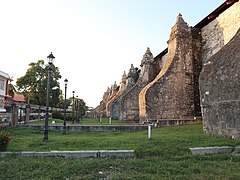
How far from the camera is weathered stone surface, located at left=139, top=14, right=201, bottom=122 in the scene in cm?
1209

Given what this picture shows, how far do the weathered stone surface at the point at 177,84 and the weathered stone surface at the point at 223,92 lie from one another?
15.1 ft

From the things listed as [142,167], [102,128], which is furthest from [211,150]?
[102,128]

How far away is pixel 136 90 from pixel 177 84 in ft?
22.2

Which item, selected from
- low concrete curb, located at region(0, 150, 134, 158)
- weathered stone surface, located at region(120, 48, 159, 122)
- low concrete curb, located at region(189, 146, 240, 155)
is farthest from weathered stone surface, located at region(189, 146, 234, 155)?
weathered stone surface, located at region(120, 48, 159, 122)

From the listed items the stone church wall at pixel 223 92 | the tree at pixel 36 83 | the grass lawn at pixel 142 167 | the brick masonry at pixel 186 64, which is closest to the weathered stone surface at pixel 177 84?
the brick masonry at pixel 186 64

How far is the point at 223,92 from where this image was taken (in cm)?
659

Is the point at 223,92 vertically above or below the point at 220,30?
below

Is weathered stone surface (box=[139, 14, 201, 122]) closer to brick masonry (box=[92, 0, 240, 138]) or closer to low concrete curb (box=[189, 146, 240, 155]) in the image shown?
brick masonry (box=[92, 0, 240, 138])

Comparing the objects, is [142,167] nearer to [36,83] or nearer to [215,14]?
[215,14]

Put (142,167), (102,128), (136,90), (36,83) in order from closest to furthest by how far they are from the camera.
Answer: (142,167) < (102,128) < (136,90) < (36,83)

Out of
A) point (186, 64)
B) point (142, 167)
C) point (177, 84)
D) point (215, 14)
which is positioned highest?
point (215, 14)

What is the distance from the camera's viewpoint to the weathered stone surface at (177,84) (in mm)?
12086

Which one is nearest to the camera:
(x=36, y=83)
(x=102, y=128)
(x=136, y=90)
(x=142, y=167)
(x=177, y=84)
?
(x=142, y=167)

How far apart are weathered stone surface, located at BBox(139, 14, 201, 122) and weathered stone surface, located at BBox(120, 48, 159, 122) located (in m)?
5.25
